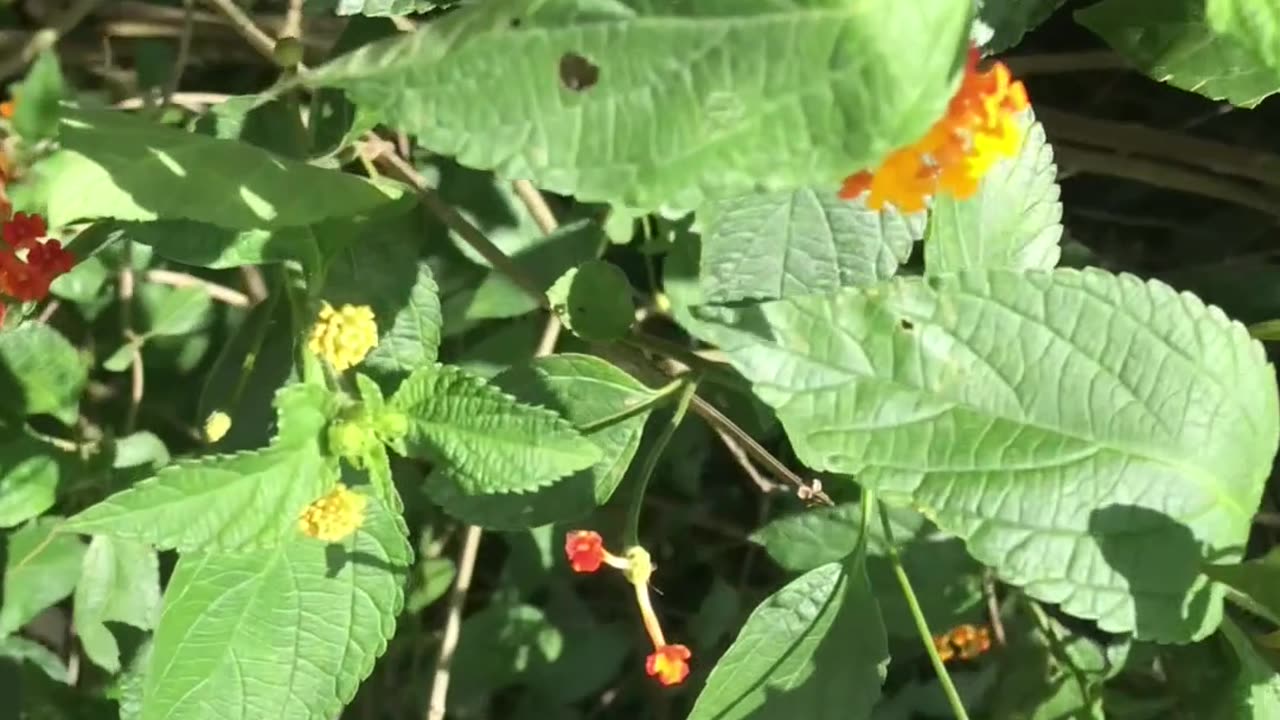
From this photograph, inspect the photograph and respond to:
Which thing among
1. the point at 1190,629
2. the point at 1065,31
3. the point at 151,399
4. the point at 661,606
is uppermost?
the point at 1065,31

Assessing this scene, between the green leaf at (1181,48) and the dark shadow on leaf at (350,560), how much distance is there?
0.60 meters

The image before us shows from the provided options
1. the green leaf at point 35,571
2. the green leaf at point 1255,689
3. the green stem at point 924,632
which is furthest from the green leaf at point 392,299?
the green leaf at point 1255,689

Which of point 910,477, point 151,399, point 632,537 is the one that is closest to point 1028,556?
point 910,477

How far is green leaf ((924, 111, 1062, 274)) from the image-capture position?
802 millimetres

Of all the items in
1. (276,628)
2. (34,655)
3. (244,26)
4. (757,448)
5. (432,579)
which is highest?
(244,26)

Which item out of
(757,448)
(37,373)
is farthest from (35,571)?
(757,448)

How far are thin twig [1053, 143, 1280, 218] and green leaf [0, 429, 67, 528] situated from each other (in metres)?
0.93

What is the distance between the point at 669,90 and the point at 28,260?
47 cm

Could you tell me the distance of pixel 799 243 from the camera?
2.80ft

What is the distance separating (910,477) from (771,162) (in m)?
0.25

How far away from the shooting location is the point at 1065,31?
4.25ft

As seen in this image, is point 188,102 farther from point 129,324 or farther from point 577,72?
point 577,72

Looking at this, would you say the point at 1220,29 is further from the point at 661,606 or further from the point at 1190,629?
the point at 661,606

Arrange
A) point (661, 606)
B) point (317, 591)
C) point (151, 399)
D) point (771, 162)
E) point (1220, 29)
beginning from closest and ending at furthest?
point (771, 162) → point (1220, 29) → point (317, 591) → point (151, 399) → point (661, 606)
